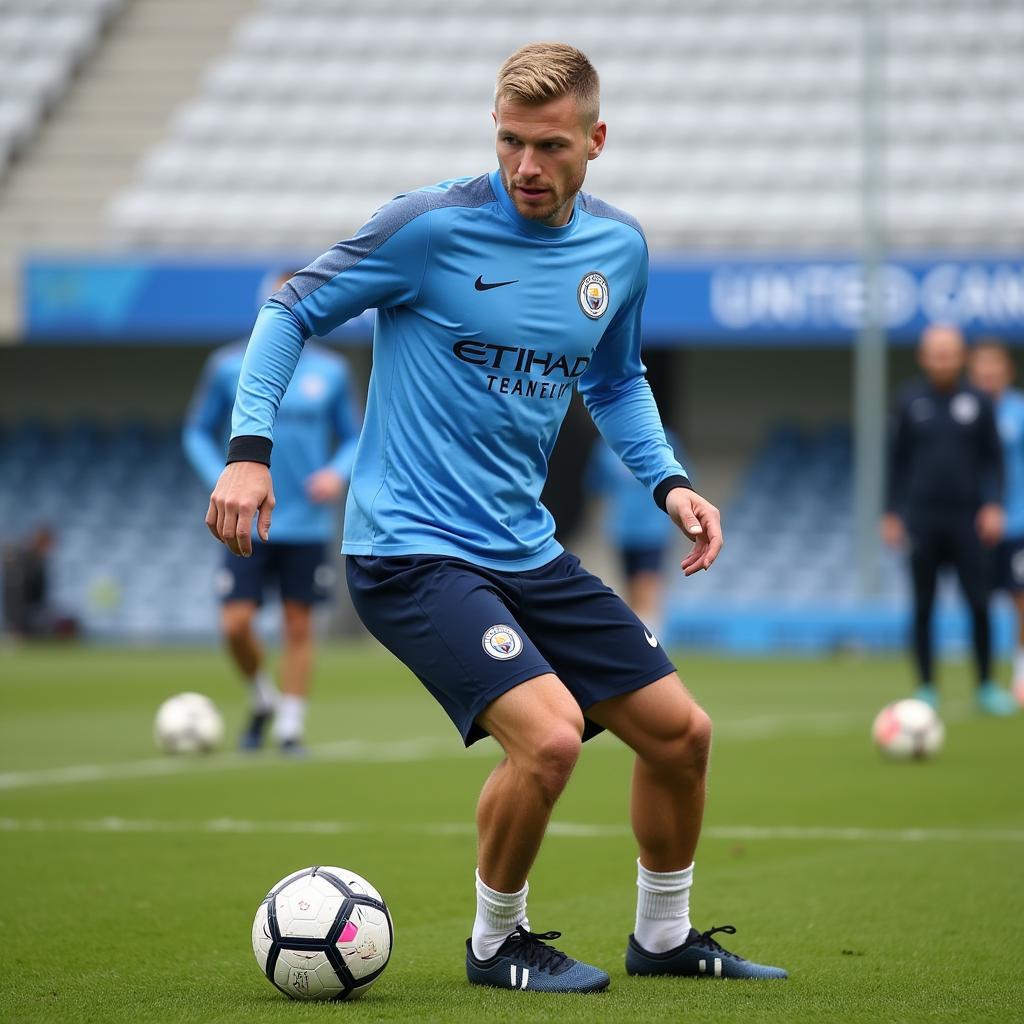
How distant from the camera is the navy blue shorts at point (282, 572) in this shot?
988 centimetres

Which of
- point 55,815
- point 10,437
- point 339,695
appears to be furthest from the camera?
point 10,437

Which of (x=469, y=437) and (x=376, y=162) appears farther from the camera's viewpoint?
(x=376, y=162)

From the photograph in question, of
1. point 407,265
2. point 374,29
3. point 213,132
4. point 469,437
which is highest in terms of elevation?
point 374,29

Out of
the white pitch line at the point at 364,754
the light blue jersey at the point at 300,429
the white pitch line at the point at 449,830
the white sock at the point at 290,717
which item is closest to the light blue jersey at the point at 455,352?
the white pitch line at the point at 449,830

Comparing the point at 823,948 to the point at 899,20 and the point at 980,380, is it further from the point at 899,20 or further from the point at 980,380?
the point at 899,20

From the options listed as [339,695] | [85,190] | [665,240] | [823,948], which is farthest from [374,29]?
[823,948]

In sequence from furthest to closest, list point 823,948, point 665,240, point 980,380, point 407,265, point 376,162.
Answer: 1. point 376,162
2. point 665,240
3. point 980,380
4. point 823,948
5. point 407,265

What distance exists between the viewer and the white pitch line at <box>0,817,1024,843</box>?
735cm

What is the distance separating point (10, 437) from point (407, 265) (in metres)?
23.4

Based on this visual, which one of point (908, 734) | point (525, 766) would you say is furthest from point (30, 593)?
point (525, 766)

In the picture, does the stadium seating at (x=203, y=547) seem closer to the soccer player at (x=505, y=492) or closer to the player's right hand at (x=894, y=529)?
the player's right hand at (x=894, y=529)

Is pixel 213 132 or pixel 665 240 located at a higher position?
pixel 213 132

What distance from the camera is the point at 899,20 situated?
25375mm

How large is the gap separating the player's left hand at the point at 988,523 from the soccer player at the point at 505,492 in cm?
804
